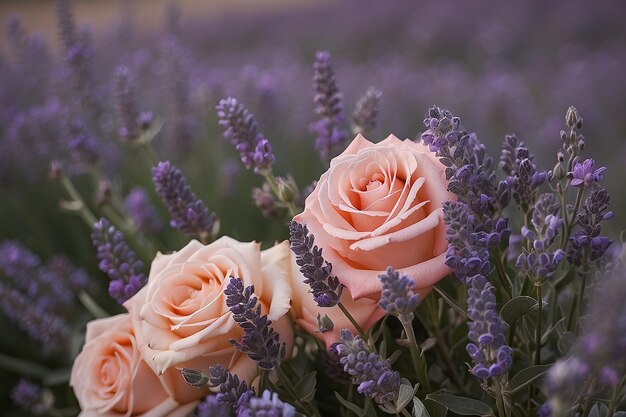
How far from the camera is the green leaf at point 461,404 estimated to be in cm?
81

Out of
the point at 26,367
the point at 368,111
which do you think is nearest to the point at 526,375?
the point at 368,111

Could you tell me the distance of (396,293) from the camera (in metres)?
0.73

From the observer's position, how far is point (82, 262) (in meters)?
2.01

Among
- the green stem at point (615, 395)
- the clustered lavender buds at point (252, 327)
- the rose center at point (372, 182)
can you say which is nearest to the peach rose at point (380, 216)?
the rose center at point (372, 182)

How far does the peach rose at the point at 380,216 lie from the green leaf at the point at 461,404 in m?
0.12

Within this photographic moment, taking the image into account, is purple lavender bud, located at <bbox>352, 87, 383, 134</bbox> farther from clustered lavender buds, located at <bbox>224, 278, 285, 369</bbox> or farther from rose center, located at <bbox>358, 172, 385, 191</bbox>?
clustered lavender buds, located at <bbox>224, 278, 285, 369</bbox>

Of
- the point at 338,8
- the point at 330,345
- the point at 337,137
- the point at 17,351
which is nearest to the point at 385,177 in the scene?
the point at 330,345

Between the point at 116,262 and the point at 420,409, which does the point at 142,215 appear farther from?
the point at 420,409

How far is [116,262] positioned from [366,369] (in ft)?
1.57

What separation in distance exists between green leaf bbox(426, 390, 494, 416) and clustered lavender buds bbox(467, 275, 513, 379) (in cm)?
11

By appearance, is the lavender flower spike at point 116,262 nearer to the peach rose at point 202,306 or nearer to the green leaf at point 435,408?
the peach rose at point 202,306

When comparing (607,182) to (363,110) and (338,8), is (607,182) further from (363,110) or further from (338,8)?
(338,8)

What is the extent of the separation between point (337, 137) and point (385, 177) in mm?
343

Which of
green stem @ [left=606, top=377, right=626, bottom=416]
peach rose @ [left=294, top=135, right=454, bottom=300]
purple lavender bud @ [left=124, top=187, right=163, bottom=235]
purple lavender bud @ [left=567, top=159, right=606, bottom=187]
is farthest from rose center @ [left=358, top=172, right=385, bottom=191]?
purple lavender bud @ [left=124, top=187, right=163, bottom=235]
